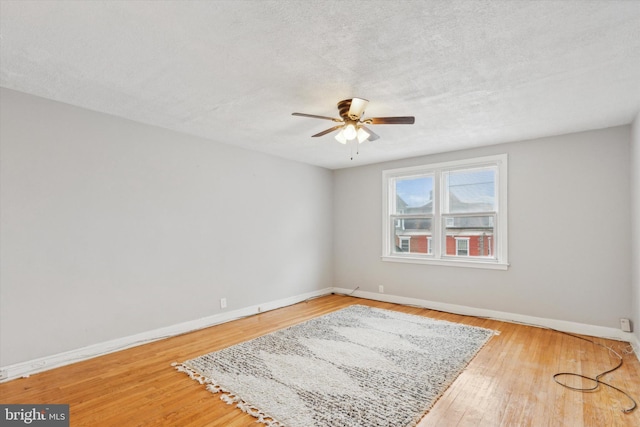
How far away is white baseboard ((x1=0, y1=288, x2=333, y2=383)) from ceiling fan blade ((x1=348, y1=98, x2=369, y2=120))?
10.3 ft

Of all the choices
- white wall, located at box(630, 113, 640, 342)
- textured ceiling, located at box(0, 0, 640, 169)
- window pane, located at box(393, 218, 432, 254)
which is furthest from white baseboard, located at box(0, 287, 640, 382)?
textured ceiling, located at box(0, 0, 640, 169)

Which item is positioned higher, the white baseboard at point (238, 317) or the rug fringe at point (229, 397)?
the white baseboard at point (238, 317)

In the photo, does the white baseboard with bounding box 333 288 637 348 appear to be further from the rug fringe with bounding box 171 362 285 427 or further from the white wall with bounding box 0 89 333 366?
the rug fringe with bounding box 171 362 285 427

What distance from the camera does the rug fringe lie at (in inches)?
83.0

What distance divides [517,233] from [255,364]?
3732mm

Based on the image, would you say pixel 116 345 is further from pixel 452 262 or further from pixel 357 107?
pixel 452 262

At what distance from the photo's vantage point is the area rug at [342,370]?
7.25 feet

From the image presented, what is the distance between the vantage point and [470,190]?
190 inches

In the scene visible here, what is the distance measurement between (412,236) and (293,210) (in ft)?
6.85

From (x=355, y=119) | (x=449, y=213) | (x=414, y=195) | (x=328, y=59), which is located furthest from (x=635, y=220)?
(x=328, y=59)

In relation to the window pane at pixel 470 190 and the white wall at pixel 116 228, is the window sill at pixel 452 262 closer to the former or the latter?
the window pane at pixel 470 190

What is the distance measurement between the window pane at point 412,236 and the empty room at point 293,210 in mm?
38

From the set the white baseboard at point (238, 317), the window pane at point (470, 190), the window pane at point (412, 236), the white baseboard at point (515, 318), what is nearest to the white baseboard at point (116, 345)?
the white baseboard at point (238, 317)

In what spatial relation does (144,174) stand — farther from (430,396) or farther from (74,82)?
(430,396)
